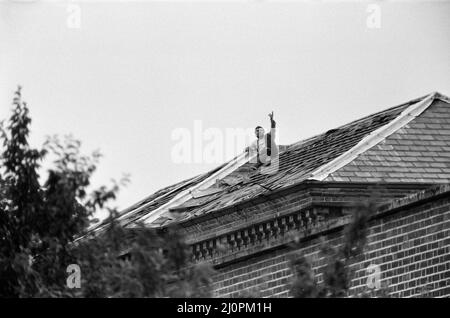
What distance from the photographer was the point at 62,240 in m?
26.1

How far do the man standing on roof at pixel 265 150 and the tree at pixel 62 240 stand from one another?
18731mm

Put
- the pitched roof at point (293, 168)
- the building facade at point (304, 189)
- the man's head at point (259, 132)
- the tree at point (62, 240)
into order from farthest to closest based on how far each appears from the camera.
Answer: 1. the man's head at point (259, 132)
2. the pitched roof at point (293, 168)
3. the building facade at point (304, 189)
4. the tree at point (62, 240)

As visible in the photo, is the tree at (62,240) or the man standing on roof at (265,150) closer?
the tree at (62,240)

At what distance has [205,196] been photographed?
48406 mm

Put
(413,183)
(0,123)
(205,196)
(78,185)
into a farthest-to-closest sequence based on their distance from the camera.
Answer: (205,196)
(413,183)
(0,123)
(78,185)

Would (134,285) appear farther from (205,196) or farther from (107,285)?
(205,196)

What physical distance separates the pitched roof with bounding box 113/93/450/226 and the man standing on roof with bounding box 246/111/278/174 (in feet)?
0.67

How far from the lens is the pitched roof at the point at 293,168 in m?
42.1

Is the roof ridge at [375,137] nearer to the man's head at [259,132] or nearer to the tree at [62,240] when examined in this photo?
the man's head at [259,132]

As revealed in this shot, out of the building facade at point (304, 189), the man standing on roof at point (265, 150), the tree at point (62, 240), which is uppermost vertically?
the man standing on roof at point (265, 150)

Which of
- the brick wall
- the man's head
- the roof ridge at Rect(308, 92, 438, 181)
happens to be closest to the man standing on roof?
the man's head

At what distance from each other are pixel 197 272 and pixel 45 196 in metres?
4.78

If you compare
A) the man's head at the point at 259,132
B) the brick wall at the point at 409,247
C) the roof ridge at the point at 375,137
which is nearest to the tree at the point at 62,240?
the brick wall at the point at 409,247

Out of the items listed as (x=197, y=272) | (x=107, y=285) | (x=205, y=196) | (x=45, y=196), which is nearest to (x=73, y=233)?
(x=45, y=196)
